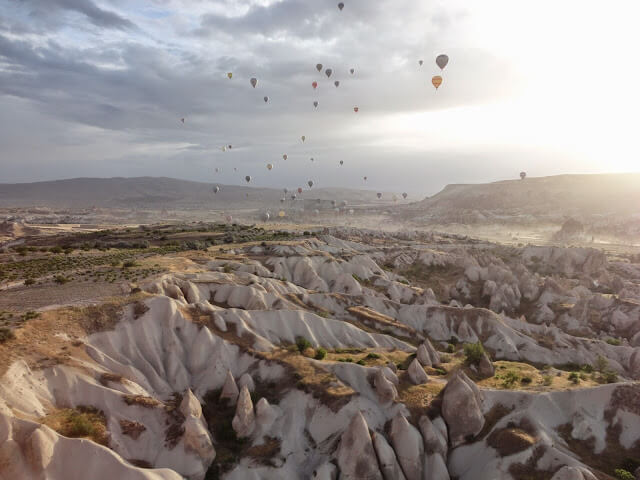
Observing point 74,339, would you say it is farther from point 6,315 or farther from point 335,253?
point 335,253

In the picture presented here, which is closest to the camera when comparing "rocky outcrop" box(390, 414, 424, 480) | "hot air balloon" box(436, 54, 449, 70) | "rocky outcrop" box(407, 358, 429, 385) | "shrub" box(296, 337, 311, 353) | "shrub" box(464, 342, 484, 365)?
"rocky outcrop" box(390, 414, 424, 480)

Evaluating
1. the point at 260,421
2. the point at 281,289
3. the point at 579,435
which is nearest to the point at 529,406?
the point at 579,435

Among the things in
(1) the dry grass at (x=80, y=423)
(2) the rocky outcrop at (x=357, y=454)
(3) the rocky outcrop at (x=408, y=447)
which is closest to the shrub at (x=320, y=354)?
(2) the rocky outcrop at (x=357, y=454)

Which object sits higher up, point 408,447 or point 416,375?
point 416,375

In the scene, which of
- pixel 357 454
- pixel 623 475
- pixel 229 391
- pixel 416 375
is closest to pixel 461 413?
pixel 416 375

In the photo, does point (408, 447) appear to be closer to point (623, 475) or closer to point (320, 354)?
point (320, 354)

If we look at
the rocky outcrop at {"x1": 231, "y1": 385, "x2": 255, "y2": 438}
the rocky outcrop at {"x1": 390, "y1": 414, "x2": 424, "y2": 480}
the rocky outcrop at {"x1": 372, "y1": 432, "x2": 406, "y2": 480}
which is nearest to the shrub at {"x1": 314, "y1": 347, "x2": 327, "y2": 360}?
the rocky outcrop at {"x1": 231, "y1": 385, "x2": 255, "y2": 438}

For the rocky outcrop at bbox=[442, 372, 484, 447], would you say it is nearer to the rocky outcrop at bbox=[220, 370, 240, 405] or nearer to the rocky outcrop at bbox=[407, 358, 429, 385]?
the rocky outcrop at bbox=[407, 358, 429, 385]
